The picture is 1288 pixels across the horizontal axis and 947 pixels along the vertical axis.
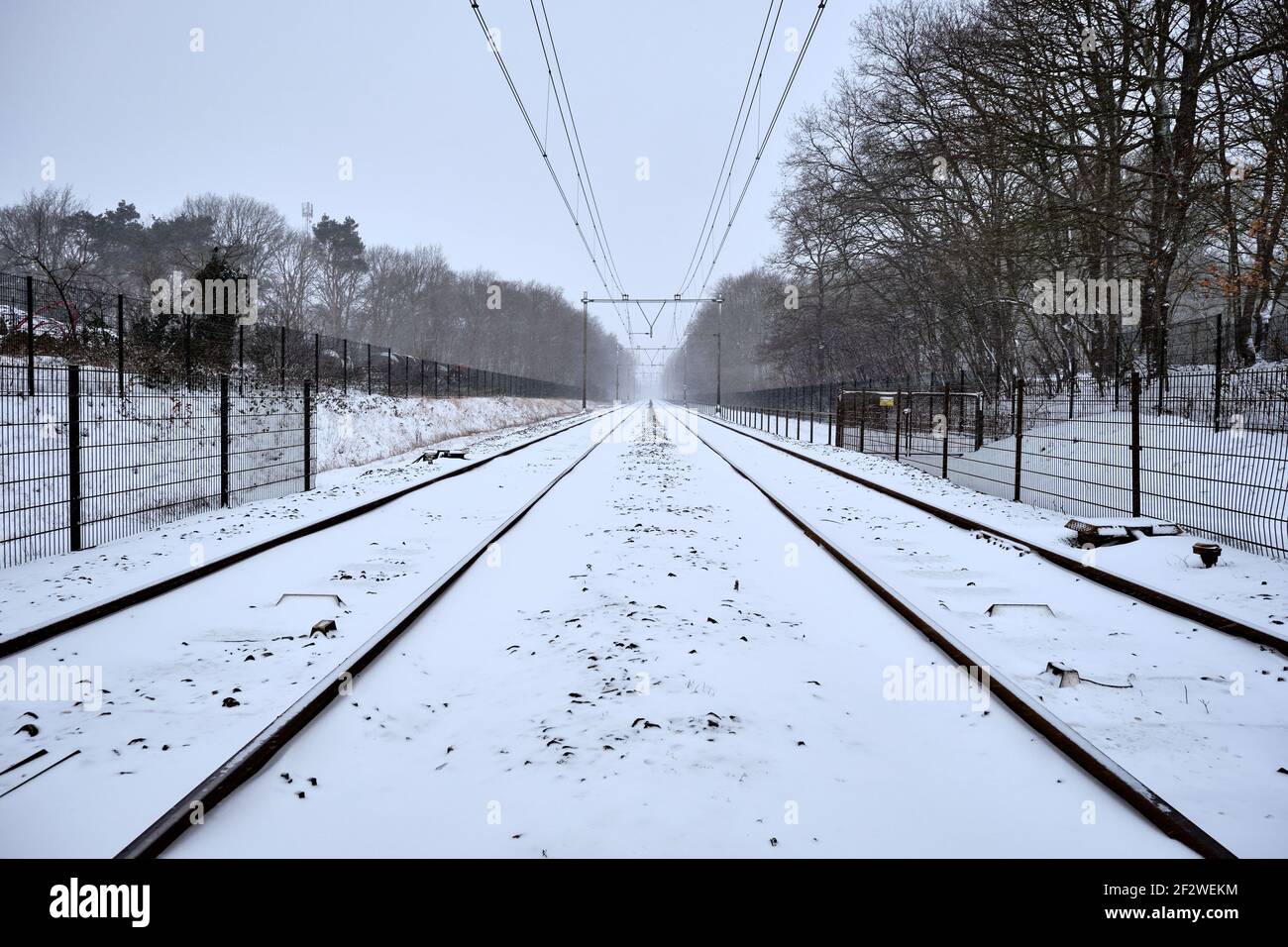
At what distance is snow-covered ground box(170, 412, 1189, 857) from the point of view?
2.47 metres

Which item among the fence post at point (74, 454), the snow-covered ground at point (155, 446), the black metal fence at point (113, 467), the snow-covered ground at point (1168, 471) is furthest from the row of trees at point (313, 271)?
the snow-covered ground at point (1168, 471)

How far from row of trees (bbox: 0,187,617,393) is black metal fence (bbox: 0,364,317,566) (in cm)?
2350

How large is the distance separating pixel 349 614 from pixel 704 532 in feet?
14.3

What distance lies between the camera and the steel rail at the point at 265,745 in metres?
2.38

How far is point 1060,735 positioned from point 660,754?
1.77m

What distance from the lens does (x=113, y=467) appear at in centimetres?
974

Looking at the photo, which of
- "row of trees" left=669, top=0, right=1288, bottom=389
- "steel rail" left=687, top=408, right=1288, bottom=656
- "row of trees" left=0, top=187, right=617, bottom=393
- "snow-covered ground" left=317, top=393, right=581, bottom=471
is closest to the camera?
"steel rail" left=687, top=408, right=1288, bottom=656

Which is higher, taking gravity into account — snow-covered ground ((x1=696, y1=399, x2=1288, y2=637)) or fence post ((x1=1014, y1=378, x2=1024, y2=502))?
fence post ((x1=1014, y1=378, x2=1024, y2=502))

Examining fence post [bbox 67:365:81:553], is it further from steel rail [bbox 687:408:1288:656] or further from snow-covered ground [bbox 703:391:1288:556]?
snow-covered ground [bbox 703:391:1288:556]

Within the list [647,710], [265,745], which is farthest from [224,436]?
[647,710]

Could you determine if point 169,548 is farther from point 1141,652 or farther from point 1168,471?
point 1168,471

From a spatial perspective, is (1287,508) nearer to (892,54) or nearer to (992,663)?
(992,663)

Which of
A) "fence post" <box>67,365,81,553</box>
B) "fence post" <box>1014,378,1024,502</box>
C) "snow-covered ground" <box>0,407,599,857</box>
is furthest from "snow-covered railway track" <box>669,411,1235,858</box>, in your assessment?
"fence post" <box>67,365,81,553</box>
